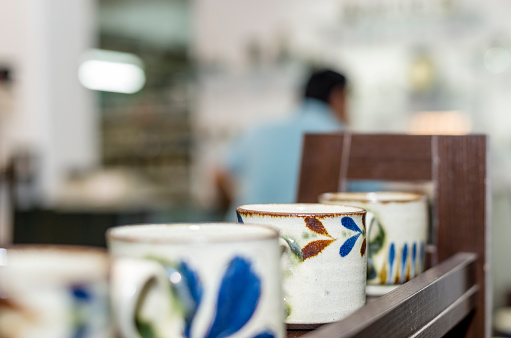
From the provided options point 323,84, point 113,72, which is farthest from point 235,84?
point 323,84

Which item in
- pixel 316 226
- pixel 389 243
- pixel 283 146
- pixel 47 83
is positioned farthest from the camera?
pixel 47 83

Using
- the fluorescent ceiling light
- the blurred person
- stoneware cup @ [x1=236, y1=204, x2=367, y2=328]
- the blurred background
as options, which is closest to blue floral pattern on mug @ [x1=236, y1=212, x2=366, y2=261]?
stoneware cup @ [x1=236, y1=204, x2=367, y2=328]

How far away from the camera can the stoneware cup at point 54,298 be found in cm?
36

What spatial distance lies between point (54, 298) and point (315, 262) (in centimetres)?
26

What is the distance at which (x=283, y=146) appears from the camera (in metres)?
2.67

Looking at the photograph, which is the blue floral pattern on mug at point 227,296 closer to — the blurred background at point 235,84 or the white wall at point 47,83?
the blurred background at point 235,84

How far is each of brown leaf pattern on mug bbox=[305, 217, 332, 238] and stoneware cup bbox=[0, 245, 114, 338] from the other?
215 mm

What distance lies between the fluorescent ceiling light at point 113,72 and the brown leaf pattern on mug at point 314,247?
5776 mm

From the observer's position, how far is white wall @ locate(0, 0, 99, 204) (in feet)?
13.1

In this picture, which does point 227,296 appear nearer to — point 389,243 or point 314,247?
point 314,247

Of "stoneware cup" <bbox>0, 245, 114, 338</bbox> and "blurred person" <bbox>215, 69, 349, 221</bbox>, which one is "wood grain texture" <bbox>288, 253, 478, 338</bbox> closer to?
"stoneware cup" <bbox>0, 245, 114, 338</bbox>

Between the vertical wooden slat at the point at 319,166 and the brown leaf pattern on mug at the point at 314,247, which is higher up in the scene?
the vertical wooden slat at the point at 319,166

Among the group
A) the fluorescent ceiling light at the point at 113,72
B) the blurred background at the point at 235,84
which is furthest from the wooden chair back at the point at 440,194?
the fluorescent ceiling light at the point at 113,72

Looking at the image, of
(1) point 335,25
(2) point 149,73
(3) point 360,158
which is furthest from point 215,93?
(3) point 360,158
